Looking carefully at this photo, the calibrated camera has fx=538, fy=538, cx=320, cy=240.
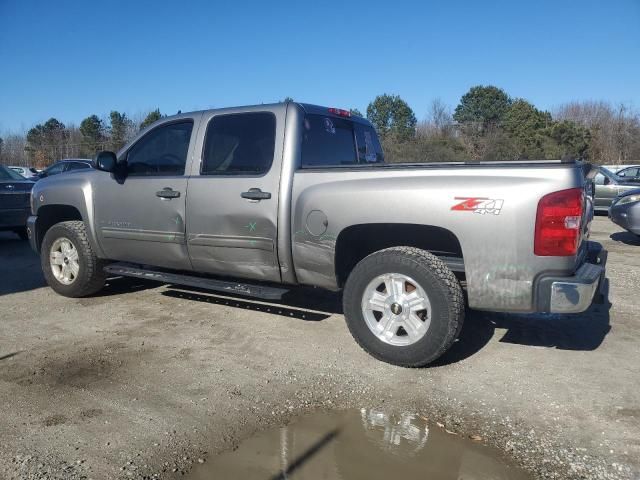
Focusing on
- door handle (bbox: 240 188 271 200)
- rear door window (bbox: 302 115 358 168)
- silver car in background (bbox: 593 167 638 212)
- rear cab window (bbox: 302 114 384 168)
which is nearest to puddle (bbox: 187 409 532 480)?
door handle (bbox: 240 188 271 200)

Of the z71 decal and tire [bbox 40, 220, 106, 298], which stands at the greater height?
the z71 decal

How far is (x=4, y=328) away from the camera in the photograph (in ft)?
16.1

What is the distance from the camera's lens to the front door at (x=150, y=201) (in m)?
5.02

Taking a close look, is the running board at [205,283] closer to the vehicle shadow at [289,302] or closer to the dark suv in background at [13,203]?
the vehicle shadow at [289,302]

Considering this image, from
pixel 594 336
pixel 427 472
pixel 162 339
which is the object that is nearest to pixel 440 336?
pixel 427 472

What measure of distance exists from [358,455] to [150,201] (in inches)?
131

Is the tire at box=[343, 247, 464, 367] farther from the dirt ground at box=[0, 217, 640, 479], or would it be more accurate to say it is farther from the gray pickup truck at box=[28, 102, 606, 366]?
the dirt ground at box=[0, 217, 640, 479]

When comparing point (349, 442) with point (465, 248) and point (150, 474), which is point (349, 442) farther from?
point (465, 248)

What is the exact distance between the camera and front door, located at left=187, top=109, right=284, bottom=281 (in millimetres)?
4461

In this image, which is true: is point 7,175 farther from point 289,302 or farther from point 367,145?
point 367,145

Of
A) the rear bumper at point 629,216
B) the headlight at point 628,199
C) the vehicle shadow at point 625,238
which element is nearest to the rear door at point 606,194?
the vehicle shadow at point 625,238

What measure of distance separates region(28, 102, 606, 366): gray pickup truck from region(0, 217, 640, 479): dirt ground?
42 centimetres

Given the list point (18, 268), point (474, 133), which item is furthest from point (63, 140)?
point (18, 268)

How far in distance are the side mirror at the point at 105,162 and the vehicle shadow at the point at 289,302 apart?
1576mm
